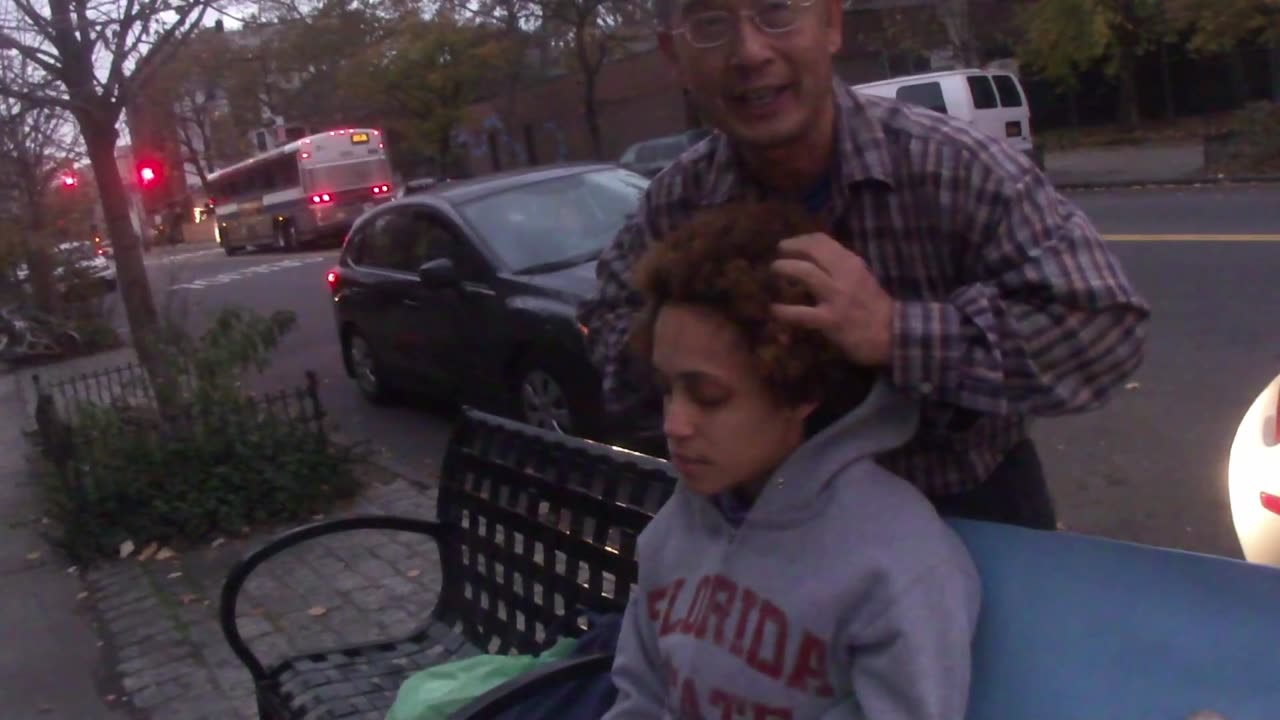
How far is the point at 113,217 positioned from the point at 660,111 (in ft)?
116

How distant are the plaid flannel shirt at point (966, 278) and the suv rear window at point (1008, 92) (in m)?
22.8

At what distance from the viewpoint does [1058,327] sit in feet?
5.87

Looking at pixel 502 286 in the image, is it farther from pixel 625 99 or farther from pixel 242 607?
pixel 625 99

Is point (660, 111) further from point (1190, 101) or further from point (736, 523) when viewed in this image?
point (736, 523)

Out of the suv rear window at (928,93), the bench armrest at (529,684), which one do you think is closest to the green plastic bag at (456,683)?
the bench armrest at (529,684)

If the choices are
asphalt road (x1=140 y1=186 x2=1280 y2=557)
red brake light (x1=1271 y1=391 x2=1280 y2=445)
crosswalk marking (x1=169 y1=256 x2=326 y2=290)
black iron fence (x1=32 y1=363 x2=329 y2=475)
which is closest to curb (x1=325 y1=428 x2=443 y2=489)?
asphalt road (x1=140 y1=186 x2=1280 y2=557)

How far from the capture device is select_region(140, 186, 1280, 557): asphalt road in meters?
6.11

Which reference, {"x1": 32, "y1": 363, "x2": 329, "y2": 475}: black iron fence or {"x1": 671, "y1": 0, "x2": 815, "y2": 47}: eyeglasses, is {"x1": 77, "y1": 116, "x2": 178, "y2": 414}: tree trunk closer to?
{"x1": 32, "y1": 363, "x2": 329, "y2": 475}: black iron fence

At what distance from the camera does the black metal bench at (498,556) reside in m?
3.29

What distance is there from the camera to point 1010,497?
213cm

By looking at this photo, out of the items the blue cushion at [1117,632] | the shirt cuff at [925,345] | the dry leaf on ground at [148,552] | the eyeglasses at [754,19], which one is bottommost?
the dry leaf on ground at [148,552]

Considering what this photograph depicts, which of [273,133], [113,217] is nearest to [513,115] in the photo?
[273,133]

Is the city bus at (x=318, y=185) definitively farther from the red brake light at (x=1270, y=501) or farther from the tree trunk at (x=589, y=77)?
the red brake light at (x=1270, y=501)

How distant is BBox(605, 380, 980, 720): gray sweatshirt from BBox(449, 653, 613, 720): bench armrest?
59 centimetres
